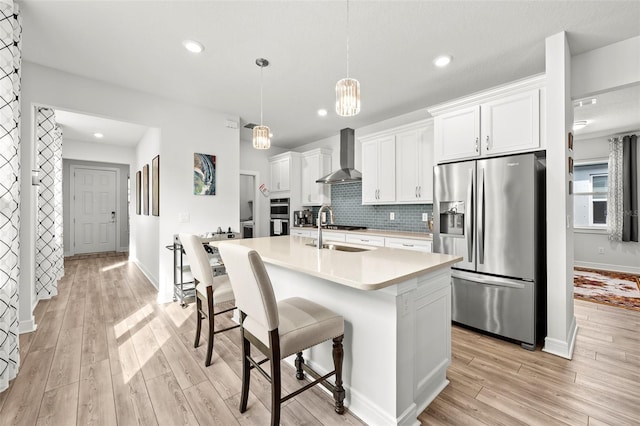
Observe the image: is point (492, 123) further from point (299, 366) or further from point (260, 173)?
point (260, 173)

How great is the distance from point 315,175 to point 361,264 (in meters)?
3.94

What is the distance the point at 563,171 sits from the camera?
2305 millimetres

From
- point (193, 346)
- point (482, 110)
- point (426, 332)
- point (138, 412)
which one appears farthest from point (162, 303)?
point (482, 110)

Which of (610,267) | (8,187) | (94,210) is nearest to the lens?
(8,187)

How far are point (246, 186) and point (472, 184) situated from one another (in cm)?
526

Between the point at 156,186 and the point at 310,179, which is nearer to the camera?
the point at 156,186

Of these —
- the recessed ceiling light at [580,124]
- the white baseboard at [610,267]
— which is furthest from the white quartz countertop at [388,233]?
the white baseboard at [610,267]

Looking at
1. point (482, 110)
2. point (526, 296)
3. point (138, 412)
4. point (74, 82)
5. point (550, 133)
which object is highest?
point (74, 82)

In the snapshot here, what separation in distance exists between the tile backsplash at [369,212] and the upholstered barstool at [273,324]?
114 inches

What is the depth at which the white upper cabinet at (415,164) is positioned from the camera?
12.1 ft

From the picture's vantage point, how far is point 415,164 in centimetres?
383

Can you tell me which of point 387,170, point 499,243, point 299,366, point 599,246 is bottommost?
point 299,366

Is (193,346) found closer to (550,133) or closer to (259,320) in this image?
(259,320)


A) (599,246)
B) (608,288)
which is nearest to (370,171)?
(608,288)
